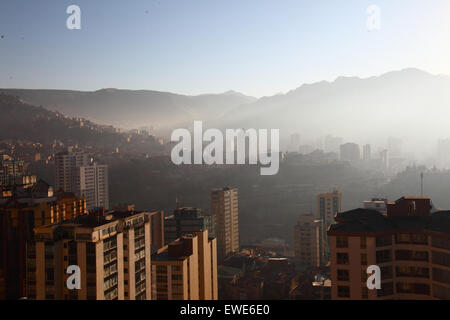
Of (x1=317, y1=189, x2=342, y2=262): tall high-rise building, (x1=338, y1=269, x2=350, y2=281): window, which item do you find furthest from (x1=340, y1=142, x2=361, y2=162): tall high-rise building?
(x1=338, y1=269, x2=350, y2=281): window

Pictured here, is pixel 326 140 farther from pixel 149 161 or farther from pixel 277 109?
pixel 277 109

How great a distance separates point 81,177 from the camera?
25984mm

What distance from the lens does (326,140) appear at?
54156 millimetres

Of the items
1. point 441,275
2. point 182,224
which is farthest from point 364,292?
point 182,224

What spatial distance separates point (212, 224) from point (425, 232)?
11.8 meters

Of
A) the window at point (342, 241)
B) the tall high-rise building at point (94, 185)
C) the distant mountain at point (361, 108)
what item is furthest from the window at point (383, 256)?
the distant mountain at point (361, 108)

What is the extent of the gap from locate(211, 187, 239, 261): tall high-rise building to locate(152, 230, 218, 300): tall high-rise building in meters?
9.10

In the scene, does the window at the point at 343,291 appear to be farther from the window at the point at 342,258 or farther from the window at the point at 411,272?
the window at the point at 411,272

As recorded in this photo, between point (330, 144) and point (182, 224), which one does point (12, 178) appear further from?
point (330, 144)

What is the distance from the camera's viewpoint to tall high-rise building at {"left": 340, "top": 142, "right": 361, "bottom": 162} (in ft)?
149

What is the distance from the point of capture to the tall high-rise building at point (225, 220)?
739 inches

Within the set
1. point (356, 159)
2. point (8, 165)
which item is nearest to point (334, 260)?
point (8, 165)

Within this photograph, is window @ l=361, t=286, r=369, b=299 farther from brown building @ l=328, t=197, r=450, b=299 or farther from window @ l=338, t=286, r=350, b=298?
window @ l=338, t=286, r=350, b=298

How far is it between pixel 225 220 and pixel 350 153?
30827mm
